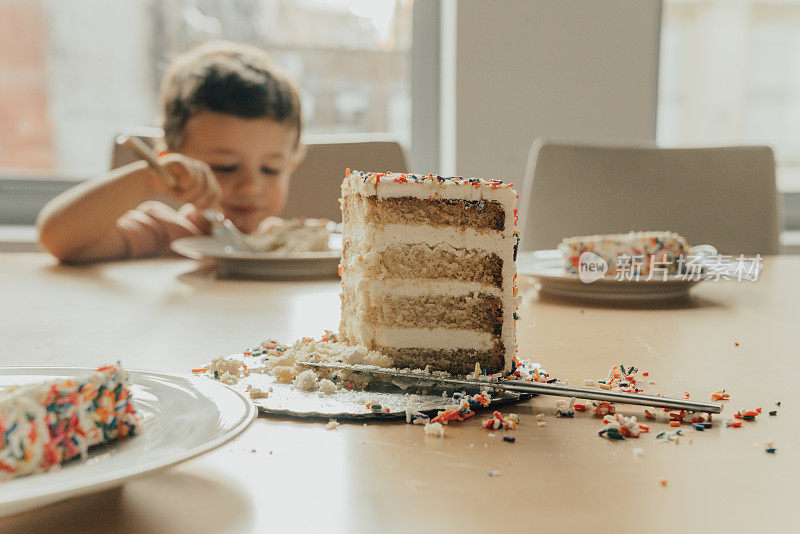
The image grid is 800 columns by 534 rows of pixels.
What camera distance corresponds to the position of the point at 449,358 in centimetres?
73

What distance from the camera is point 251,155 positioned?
6.53 feet

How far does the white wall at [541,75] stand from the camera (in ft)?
8.94

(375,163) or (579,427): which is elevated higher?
(375,163)

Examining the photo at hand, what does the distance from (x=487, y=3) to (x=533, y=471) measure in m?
2.46

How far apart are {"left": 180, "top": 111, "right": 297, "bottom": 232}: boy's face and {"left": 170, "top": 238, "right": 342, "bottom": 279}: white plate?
59 centimetres

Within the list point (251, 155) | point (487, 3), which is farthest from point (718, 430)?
point (487, 3)

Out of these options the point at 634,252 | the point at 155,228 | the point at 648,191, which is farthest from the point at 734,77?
the point at 155,228

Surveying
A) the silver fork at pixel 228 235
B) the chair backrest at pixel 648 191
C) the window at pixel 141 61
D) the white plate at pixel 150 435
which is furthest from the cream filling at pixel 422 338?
the window at pixel 141 61

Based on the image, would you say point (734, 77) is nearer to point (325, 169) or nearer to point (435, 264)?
point (325, 169)

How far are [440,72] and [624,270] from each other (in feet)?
6.29

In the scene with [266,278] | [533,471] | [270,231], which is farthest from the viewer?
[270,231]

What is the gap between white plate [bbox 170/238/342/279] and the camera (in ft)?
4.40

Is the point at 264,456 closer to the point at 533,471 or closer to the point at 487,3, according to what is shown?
the point at 533,471

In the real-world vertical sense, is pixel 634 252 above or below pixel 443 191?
below
